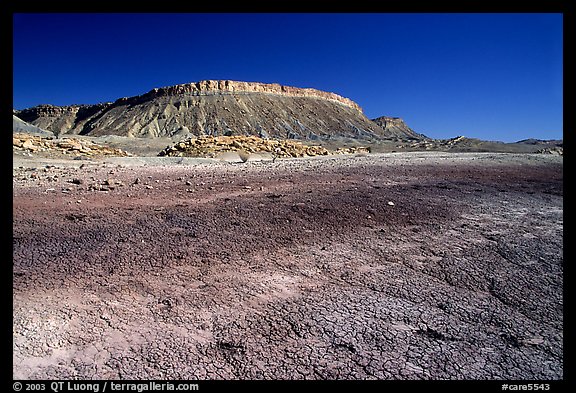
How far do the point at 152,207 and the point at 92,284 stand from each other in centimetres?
284

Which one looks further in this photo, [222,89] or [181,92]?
[222,89]

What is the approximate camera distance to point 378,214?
18.2ft

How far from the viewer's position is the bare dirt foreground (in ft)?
7.52

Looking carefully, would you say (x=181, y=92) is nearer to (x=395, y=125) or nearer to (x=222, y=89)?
(x=222, y=89)

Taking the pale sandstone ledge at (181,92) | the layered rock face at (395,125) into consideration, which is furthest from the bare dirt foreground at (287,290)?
the layered rock face at (395,125)

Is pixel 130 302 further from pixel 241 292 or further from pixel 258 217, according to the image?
pixel 258 217

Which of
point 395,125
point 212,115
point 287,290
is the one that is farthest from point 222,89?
point 287,290

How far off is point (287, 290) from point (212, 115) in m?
86.2

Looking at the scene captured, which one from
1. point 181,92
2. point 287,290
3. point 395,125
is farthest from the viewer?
point 395,125

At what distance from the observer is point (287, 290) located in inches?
126

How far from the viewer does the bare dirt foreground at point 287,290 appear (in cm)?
229

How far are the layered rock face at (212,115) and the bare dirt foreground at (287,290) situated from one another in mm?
72535

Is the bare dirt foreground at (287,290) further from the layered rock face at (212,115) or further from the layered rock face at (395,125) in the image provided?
the layered rock face at (395,125)

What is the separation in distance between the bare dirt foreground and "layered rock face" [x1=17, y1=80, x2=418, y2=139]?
72535 millimetres
